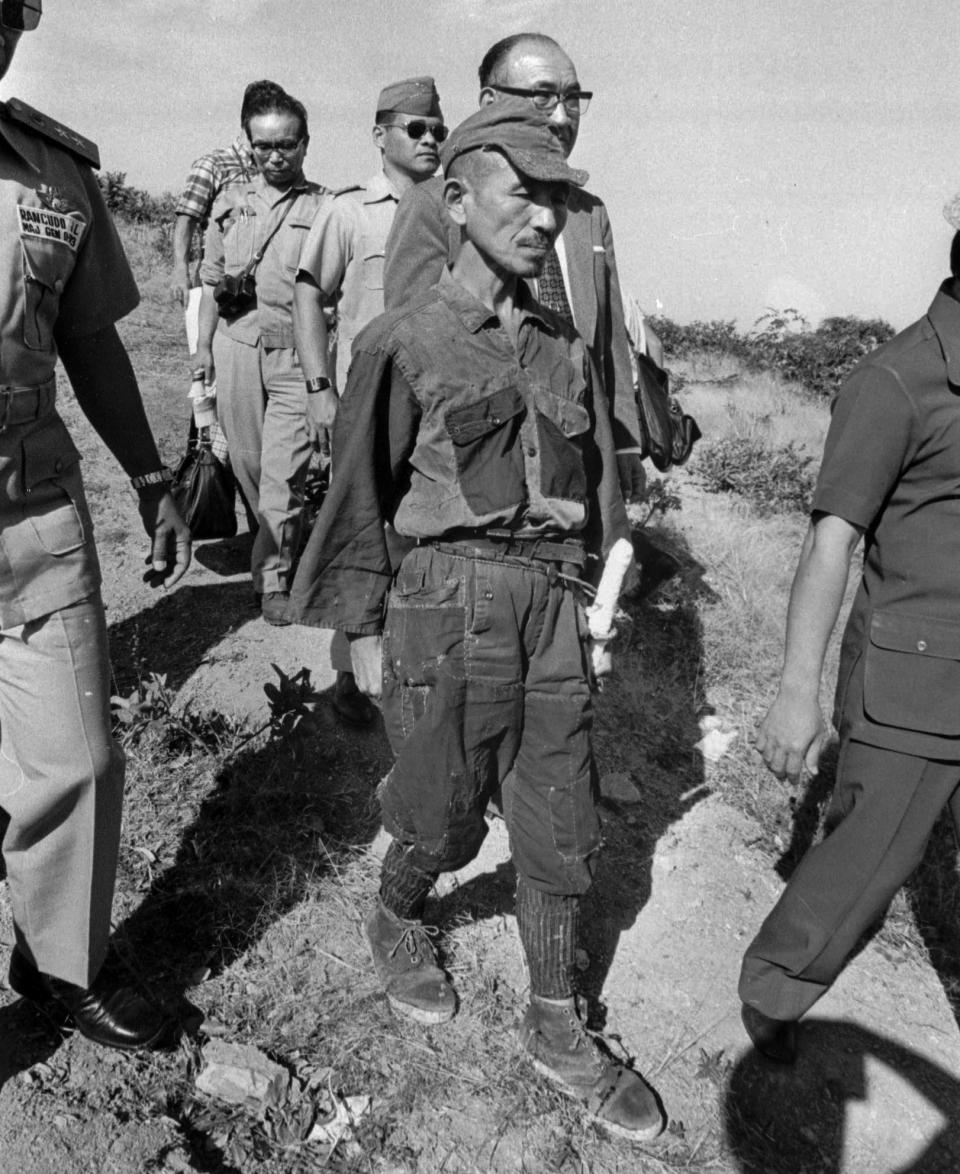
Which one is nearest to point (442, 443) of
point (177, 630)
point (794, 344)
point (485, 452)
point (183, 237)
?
point (485, 452)

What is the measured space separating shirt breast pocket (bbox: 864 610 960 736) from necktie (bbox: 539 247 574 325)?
48.9 inches

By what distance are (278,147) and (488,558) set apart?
10.5 feet

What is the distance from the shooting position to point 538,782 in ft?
7.68

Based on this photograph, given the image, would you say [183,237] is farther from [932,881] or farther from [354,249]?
[932,881]

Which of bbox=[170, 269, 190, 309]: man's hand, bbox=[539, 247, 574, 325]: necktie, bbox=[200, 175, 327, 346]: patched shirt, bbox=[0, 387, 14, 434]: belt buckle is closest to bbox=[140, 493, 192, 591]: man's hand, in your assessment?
bbox=[0, 387, 14, 434]: belt buckle

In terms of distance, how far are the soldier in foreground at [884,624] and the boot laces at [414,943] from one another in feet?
3.24

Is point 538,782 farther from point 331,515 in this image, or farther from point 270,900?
point 270,900

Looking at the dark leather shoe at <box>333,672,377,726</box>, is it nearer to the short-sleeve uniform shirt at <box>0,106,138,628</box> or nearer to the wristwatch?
the wristwatch

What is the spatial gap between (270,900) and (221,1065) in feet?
1.99

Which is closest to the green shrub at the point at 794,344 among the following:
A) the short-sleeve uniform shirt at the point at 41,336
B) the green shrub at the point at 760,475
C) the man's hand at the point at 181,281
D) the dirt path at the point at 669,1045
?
the green shrub at the point at 760,475

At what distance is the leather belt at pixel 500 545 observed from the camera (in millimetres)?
2234

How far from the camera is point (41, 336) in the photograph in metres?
2.05

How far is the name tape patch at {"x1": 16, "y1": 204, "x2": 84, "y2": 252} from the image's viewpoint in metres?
1.96

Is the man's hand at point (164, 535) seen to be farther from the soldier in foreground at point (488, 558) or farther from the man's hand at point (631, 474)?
the man's hand at point (631, 474)
